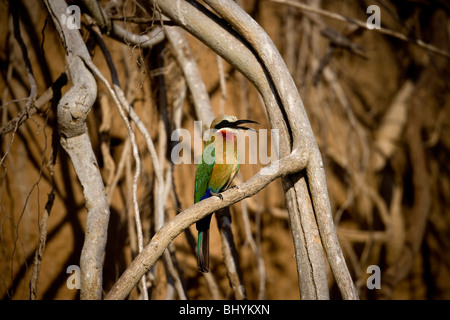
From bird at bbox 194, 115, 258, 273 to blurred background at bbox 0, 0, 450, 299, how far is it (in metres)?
0.31

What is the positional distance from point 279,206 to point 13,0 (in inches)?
90.1

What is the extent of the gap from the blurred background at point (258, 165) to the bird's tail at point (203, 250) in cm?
36

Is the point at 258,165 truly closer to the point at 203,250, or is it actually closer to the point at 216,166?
the point at 216,166

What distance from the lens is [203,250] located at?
1.80 metres

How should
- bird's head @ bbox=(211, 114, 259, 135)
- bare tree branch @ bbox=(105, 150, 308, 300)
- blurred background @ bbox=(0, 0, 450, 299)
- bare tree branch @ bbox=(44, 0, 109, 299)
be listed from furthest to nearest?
blurred background @ bbox=(0, 0, 450, 299)
bird's head @ bbox=(211, 114, 259, 135)
bare tree branch @ bbox=(44, 0, 109, 299)
bare tree branch @ bbox=(105, 150, 308, 300)

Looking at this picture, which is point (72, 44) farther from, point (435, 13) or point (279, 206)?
point (435, 13)

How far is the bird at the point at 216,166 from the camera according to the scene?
1780 mm

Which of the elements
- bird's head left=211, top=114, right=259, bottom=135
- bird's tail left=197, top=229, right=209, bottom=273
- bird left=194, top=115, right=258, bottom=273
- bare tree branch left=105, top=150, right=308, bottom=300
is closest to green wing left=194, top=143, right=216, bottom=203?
bird left=194, top=115, right=258, bottom=273

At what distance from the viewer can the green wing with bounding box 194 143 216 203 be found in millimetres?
1873

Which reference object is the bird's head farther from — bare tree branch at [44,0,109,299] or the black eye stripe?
bare tree branch at [44,0,109,299]

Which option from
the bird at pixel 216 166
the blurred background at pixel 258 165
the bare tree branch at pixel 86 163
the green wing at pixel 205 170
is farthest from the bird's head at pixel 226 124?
the bare tree branch at pixel 86 163

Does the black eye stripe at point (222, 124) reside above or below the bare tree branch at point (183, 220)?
above

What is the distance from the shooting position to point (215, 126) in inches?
71.3

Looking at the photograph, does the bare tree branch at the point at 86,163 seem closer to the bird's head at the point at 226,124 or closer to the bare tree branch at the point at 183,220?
the bare tree branch at the point at 183,220
